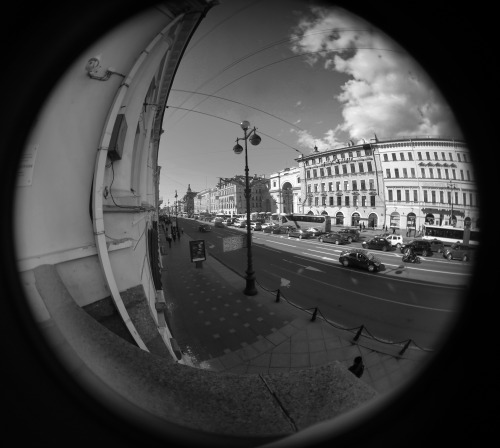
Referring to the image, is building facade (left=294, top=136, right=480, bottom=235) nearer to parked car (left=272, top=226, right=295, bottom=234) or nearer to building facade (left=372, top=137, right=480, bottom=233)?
building facade (left=372, top=137, right=480, bottom=233)

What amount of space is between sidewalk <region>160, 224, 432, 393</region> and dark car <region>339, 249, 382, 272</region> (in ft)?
25.3

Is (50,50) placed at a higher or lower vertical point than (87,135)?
lower

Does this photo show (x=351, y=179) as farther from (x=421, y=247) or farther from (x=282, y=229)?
(x=282, y=229)

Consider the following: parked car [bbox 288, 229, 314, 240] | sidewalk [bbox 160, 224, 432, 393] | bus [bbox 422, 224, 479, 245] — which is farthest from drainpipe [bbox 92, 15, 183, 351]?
parked car [bbox 288, 229, 314, 240]

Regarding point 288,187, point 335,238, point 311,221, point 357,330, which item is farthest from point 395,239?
point 288,187

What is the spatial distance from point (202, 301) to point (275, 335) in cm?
395

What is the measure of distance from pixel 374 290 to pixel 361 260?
3731 mm

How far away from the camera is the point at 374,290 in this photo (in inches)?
389

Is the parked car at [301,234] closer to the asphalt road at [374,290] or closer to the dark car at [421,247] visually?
the asphalt road at [374,290]

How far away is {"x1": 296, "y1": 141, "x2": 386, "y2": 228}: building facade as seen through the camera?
43.5ft

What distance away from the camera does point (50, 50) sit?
4.10 ft

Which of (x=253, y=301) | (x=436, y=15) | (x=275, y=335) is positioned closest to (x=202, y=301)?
(x=253, y=301)

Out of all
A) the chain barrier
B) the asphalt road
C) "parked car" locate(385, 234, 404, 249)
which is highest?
"parked car" locate(385, 234, 404, 249)

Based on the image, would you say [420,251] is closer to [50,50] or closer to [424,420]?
[424,420]
